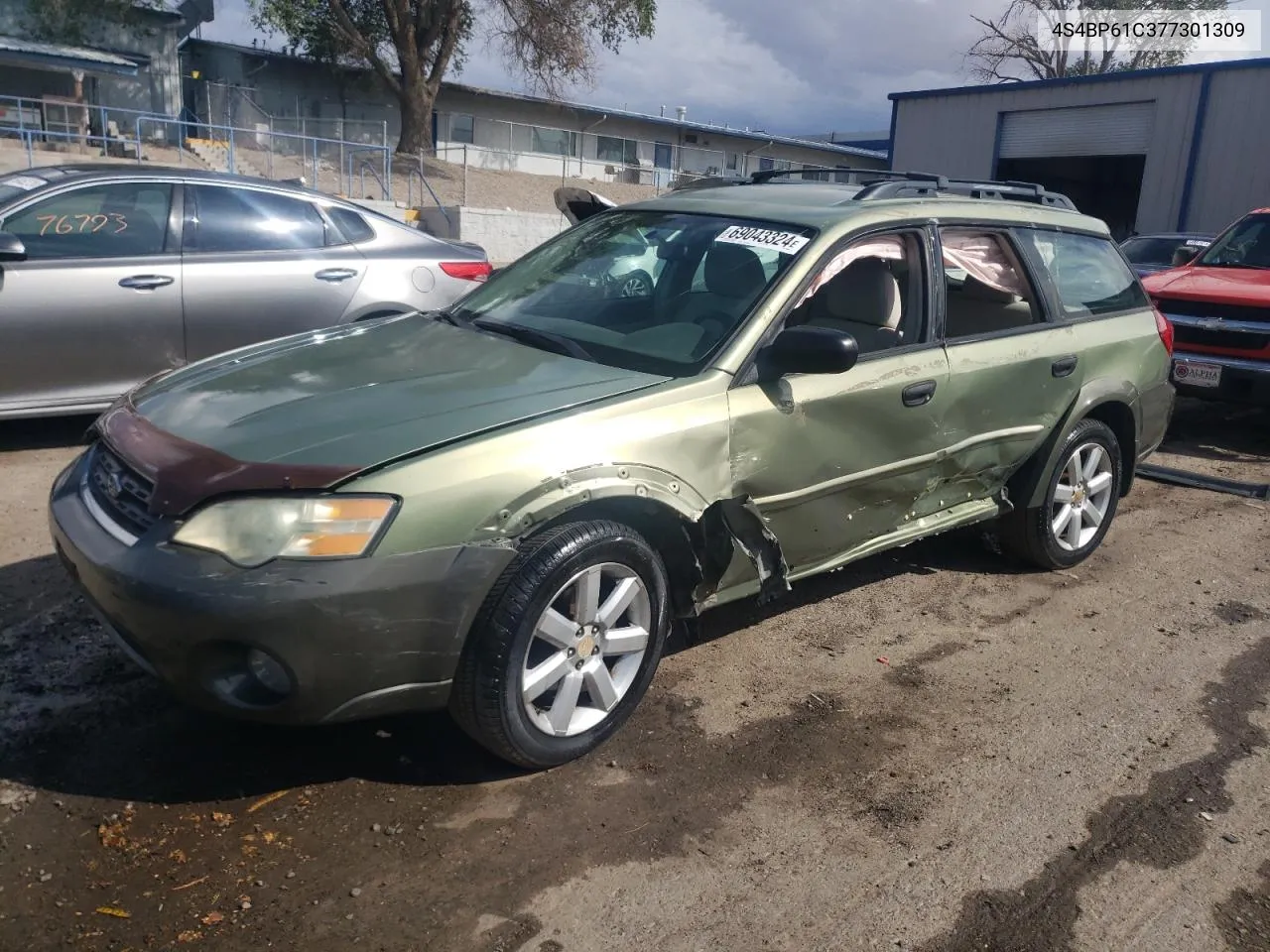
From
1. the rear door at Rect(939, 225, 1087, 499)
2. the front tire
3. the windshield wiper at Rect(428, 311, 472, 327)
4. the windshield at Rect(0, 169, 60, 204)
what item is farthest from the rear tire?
the windshield at Rect(0, 169, 60, 204)

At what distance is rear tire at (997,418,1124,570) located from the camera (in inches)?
188

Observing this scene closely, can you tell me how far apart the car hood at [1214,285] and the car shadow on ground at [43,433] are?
25.7 feet

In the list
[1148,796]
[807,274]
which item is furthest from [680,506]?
[1148,796]

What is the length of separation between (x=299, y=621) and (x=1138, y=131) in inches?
871

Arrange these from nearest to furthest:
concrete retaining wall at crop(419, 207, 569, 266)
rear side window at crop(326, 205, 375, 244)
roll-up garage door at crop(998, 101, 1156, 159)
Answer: rear side window at crop(326, 205, 375, 244) < roll-up garage door at crop(998, 101, 1156, 159) < concrete retaining wall at crop(419, 207, 569, 266)

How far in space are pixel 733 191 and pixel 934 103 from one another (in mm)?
20855

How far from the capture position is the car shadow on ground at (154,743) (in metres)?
2.95

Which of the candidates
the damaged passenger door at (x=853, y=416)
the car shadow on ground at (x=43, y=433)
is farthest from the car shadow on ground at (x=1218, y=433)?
the car shadow on ground at (x=43, y=433)

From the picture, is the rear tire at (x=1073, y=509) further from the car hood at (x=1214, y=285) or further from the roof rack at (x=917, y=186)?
the car hood at (x=1214, y=285)

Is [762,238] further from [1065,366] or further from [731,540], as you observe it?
[1065,366]

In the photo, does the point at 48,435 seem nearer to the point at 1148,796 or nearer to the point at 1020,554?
the point at 1020,554

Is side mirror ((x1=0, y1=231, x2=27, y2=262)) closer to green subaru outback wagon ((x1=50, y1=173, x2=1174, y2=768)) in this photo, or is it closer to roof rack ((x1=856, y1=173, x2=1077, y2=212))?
green subaru outback wagon ((x1=50, y1=173, x2=1174, y2=768))

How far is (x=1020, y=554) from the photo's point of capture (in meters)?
4.97

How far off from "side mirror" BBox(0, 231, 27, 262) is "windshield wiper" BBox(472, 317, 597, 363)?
2.89 m
